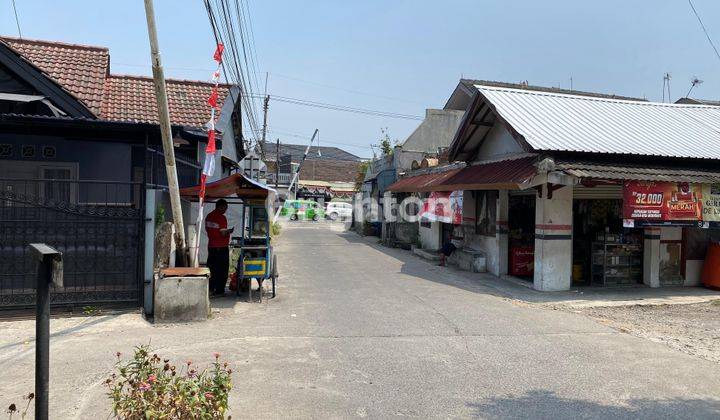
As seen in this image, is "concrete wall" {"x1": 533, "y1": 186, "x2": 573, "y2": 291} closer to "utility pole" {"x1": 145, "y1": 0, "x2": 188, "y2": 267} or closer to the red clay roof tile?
"utility pole" {"x1": 145, "y1": 0, "x2": 188, "y2": 267}

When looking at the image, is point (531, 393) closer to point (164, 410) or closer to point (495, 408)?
point (495, 408)

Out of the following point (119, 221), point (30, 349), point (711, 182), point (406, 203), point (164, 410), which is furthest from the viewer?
point (406, 203)

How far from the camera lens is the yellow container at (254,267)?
9.55 m

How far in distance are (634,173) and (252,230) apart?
8.34m

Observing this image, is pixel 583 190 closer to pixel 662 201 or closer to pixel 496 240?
pixel 662 201

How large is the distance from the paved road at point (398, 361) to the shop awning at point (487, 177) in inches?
107

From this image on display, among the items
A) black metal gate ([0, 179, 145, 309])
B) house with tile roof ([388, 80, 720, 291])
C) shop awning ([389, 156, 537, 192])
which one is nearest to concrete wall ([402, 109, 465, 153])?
shop awning ([389, 156, 537, 192])

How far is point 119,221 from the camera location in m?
8.20

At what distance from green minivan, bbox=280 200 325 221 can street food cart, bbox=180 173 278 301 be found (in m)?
32.7

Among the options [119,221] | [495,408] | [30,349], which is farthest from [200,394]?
[119,221]

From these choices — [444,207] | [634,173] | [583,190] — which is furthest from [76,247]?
[444,207]

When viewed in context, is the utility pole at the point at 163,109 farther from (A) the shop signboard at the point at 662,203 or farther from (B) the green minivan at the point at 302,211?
(B) the green minivan at the point at 302,211

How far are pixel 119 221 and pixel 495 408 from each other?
6.45 metres

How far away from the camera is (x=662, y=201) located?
36.2 feet
